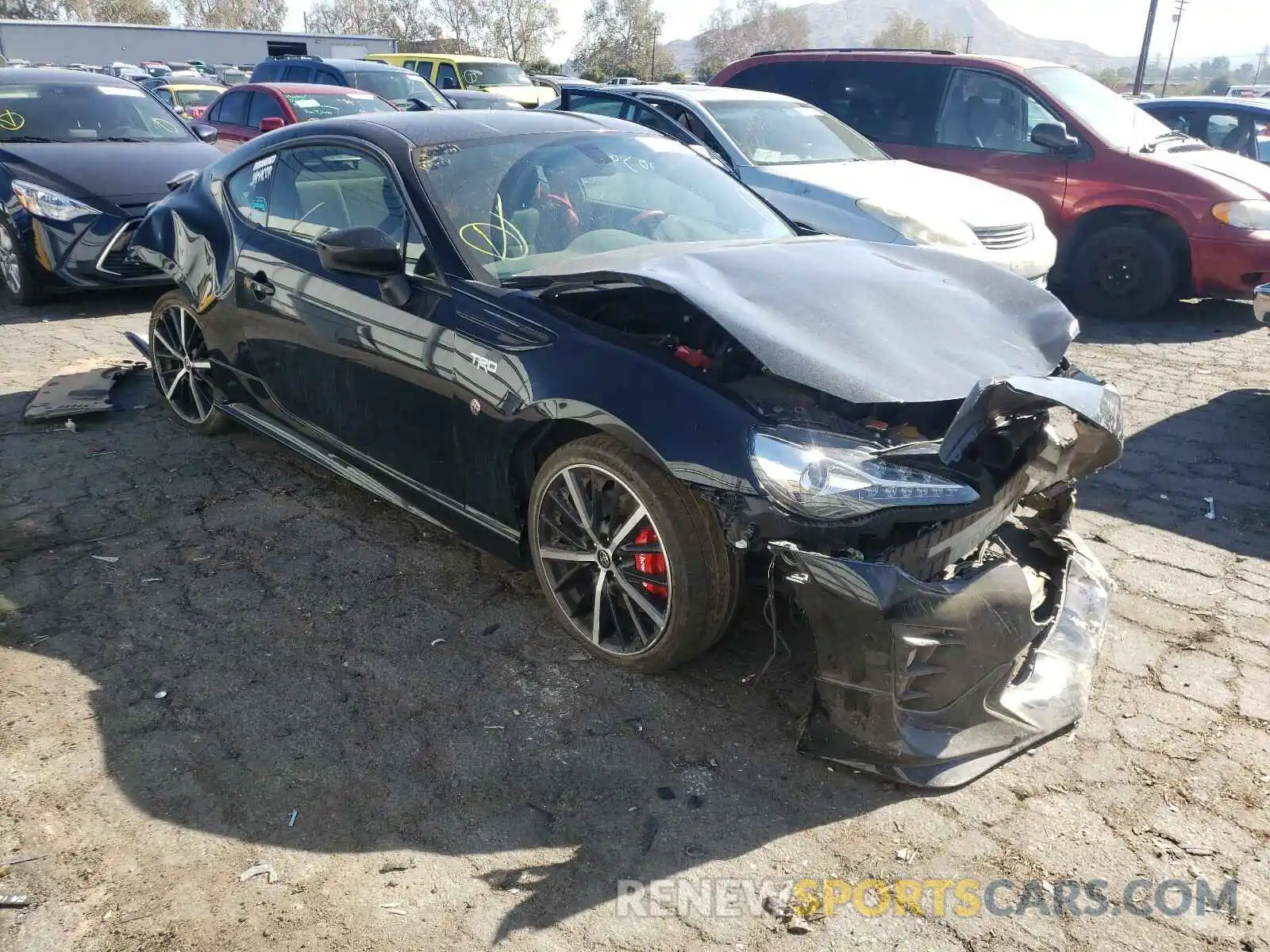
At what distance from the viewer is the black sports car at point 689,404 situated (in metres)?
2.69

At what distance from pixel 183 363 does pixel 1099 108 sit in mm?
7772

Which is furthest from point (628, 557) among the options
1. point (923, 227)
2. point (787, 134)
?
point (787, 134)

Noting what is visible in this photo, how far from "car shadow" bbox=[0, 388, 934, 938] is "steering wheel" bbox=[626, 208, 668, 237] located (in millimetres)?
1444

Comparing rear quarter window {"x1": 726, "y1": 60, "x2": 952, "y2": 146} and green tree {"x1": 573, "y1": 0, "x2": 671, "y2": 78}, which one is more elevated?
green tree {"x1": 573, "y1": 0, "x2": 671, "y2": 78}

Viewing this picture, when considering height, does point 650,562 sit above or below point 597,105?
below

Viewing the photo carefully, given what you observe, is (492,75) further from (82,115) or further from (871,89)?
(82,115)

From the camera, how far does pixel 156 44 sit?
49.8 m

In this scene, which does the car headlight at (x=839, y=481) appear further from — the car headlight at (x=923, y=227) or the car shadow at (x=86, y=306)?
the car shadow at (x=86, y=306)

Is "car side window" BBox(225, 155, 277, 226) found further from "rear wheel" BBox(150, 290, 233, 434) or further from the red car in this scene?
the red car

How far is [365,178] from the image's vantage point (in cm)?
396

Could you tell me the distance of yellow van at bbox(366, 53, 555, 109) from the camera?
19953mm

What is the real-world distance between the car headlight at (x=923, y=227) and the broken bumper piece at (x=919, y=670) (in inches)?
178

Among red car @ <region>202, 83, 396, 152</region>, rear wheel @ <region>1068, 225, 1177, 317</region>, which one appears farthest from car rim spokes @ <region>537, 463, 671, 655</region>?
red car @ <region>202, 83, 396, 152</region>

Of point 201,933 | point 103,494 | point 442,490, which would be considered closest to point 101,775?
point 201,933
